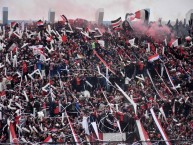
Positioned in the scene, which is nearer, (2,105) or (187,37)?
(2,105)

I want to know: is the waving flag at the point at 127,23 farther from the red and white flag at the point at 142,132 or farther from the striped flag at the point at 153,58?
the red and white flag at the point at 142,132

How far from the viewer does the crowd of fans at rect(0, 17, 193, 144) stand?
2320 cm

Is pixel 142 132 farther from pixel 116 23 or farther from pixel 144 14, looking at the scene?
pixel 144 14

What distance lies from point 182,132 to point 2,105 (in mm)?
8848

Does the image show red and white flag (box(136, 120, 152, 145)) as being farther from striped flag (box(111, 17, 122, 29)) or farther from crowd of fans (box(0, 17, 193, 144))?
striped flag (box(111, 17, 122, 29))

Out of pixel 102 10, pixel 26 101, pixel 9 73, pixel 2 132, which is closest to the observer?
pixel 2 132

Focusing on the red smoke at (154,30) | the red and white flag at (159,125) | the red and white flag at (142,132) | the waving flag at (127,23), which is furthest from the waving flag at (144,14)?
the red and white flag at (142,132)

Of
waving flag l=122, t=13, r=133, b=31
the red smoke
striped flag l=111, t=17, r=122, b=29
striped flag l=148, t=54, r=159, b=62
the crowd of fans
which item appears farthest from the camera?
the red smoke

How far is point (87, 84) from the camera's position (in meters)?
26.3

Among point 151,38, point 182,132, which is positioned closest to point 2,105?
point 182,132

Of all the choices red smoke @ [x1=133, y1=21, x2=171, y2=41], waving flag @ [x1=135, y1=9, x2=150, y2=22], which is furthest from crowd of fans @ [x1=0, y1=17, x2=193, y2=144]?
waving flag @ [x1=135, y1=9, x2=150, y2=22]

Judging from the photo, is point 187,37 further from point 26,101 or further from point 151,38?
point 26,101

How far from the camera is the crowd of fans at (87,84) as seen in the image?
2320cm

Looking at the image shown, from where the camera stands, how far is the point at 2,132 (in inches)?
849
